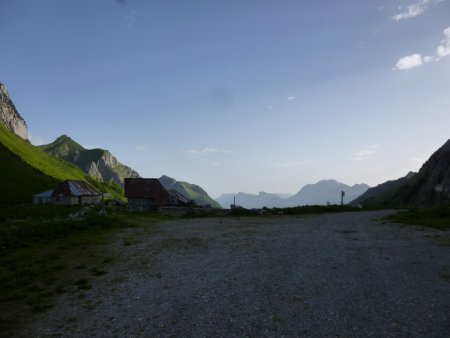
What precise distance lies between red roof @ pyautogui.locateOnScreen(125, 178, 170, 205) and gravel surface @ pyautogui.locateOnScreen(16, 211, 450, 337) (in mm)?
50537

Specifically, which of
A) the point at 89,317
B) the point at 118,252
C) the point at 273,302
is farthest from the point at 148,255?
the point at 273,302

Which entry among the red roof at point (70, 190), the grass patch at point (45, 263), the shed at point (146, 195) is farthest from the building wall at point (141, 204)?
the red roof at point (70, 190)

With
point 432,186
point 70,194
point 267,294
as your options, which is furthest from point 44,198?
point 432,186

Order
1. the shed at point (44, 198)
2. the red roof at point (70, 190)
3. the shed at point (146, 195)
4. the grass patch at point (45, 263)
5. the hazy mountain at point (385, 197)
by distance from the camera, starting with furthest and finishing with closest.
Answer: the shed at point (44, 198)
the red roof at point (70, 190)
the hazy mountain at point (385, 197)
the shed at point (146, 195)
the grass patch at point (45, 263)

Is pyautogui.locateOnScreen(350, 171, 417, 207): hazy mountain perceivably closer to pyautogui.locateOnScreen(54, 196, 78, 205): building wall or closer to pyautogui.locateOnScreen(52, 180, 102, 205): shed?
pyautogui.locateOnScreen(52, 180, 102, 205): shed

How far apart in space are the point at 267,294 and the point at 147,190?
6314cm

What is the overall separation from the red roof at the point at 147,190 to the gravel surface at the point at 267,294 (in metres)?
50.5

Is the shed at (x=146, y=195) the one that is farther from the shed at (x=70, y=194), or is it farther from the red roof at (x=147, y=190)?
the shed at (x=70, y=194)

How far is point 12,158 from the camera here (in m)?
165

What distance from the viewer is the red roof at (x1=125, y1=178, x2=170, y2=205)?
2793 inches

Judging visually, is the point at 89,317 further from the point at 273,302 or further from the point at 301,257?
the point at 301,257

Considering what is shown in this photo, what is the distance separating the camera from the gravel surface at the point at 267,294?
31.0 feet

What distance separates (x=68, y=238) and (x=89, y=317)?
16545 mm

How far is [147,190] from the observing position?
72.1 meters
